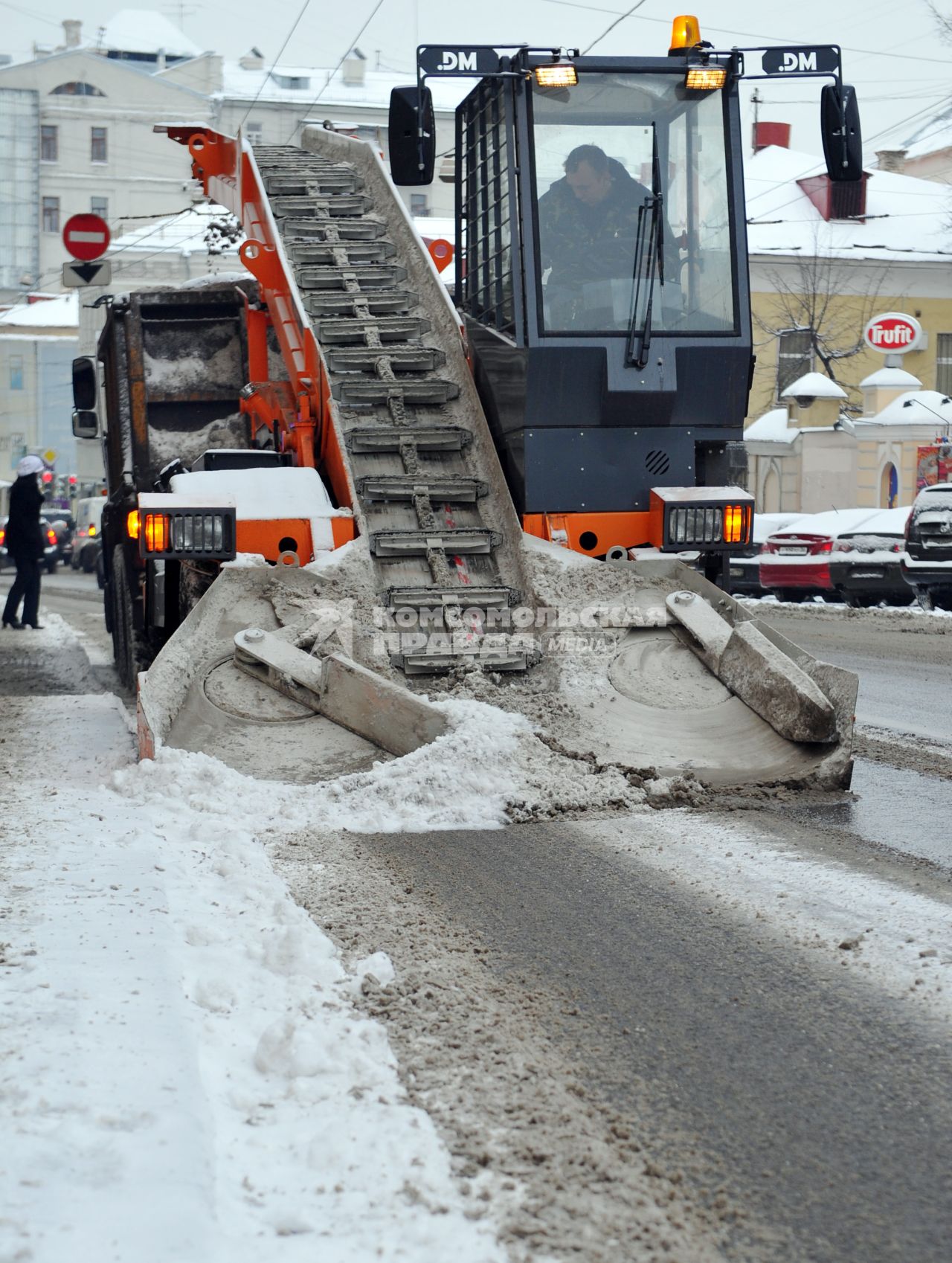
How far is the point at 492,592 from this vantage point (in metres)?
7.30

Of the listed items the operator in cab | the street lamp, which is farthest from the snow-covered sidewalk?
the street lamp

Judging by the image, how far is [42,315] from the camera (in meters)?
72.7

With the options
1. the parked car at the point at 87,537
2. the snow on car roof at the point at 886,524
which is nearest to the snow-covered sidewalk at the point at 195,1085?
the snow on car roof at the point at 886,524

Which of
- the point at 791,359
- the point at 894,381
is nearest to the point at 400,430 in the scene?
the point at 894,381

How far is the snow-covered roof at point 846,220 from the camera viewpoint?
141 ft

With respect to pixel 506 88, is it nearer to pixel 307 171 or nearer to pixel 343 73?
pixel 307 171

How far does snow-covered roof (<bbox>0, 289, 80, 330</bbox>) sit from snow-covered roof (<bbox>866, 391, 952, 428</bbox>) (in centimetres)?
4908

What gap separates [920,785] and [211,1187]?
4581mm

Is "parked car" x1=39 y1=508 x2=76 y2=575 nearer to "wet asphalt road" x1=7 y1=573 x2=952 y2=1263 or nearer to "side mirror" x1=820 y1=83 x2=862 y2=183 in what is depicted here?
"side mirror" x1=820 y1=83 x2=862 y2=183

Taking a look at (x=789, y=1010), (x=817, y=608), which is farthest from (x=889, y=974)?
(x=817, y=608)

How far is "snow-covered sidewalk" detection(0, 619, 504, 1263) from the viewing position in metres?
2.52

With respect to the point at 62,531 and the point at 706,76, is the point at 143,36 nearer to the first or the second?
the point at 62,531

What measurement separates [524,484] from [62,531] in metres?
35.0

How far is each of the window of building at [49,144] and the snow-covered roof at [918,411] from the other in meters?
56.2
